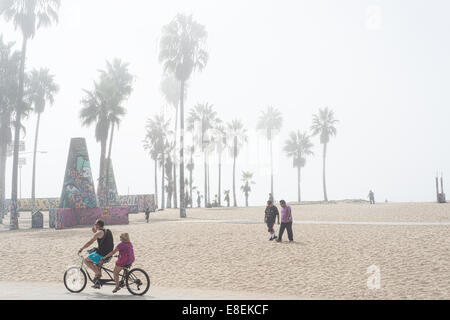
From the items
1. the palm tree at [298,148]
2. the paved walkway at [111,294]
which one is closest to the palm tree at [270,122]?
the palm tree at [298,148]

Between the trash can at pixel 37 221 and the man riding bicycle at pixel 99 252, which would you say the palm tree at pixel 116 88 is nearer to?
the trash can at pixel 37 221

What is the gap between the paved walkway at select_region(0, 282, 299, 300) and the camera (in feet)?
29.7

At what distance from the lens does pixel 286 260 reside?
13.7 meters

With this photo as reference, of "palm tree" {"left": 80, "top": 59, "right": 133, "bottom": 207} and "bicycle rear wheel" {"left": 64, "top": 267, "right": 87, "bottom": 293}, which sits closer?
"bicycle rear wheel" {"left": 64, "top": 267, "right": 87, "bottom": 293}

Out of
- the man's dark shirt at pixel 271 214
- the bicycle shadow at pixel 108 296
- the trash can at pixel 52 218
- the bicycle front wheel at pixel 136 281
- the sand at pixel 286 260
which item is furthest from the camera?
the trash can at pixel 52 218

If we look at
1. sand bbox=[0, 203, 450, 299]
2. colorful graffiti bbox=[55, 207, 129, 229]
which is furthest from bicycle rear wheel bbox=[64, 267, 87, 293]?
colorful graffiti bbox=[55, 207, 129, 229]

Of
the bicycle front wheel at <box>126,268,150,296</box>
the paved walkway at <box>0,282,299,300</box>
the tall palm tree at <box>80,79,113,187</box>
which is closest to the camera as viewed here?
the paved walkway at <box>0,282,299,300</box>

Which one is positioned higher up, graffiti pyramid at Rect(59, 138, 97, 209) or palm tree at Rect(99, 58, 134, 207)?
palm tree at Rect(99, 58, 134, 207)

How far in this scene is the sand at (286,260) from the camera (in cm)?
1056

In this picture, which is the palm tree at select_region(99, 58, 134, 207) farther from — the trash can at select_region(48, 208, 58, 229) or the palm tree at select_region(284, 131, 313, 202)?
the palm tree at select_region(284, 131, 313, 202)

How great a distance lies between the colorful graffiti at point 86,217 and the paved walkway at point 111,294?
1695 cm

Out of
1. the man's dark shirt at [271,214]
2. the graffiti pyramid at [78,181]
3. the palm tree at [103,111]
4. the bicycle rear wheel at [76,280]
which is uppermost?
the palm tree at [103,111]

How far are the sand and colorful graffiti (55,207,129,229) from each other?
6.07 metres
